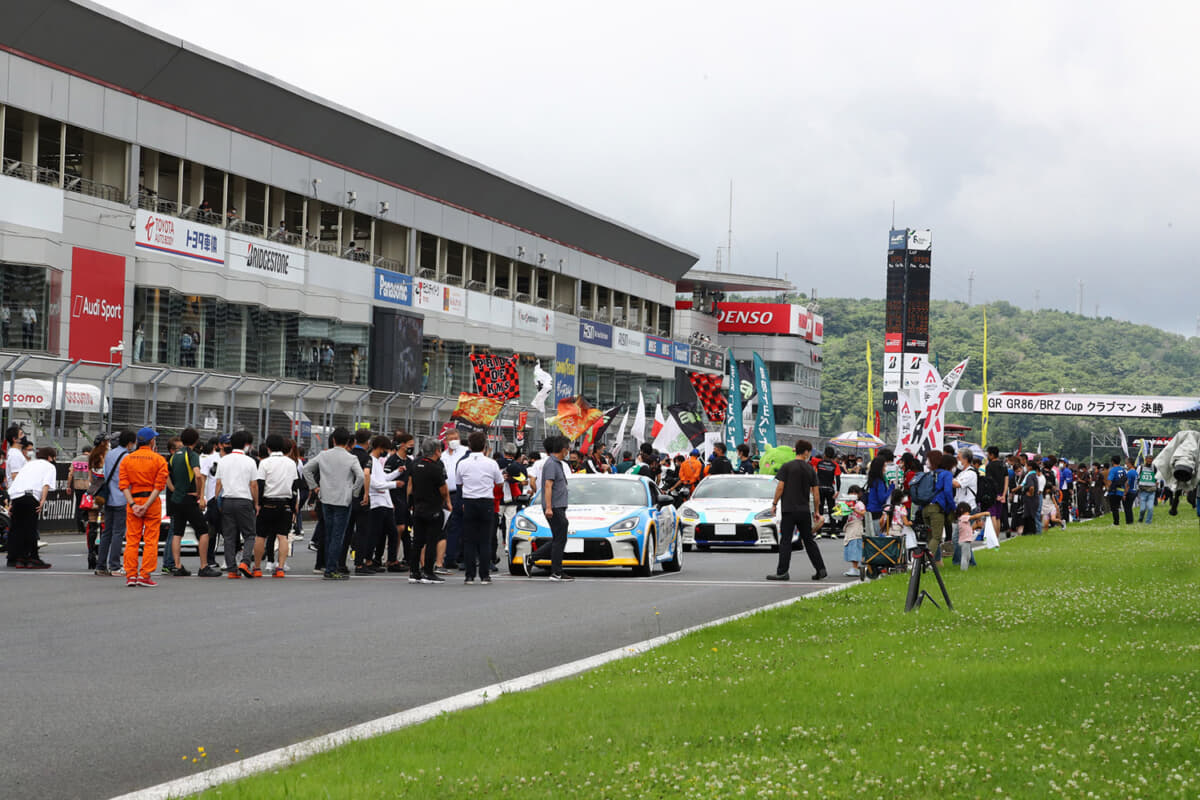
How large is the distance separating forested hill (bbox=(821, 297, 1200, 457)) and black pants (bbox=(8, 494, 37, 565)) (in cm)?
11834

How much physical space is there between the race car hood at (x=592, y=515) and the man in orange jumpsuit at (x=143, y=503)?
16.9ft

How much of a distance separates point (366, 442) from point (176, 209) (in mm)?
26059

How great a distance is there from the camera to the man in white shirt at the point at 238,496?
19.4 meters

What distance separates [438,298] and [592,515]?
40.1 metres

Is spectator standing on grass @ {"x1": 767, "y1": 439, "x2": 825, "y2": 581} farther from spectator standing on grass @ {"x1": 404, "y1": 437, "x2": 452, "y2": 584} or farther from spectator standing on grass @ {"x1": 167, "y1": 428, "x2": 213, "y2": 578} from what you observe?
spectator standing on grass @ {"x1": 167, "y1": 428, "x2": 213, "y2": 578}

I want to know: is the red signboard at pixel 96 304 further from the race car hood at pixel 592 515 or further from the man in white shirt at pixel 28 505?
the race car hood at pixel 592 515

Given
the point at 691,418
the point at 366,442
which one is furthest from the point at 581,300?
the point at 366,442

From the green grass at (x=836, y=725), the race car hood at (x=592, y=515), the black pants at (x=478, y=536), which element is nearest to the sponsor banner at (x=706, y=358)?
the race car hood at (x=592, y=515)

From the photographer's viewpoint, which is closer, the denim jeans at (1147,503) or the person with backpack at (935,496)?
the person with backpack at (935,496)

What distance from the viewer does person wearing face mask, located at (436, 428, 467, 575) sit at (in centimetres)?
2123

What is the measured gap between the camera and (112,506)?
1939 centimetres

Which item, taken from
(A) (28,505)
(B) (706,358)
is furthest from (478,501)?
(B) (706,358)

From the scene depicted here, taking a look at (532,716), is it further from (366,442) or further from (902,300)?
(902,300)

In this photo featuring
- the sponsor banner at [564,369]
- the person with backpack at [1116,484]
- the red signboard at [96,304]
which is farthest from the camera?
the sponsor banner at [564,369]
